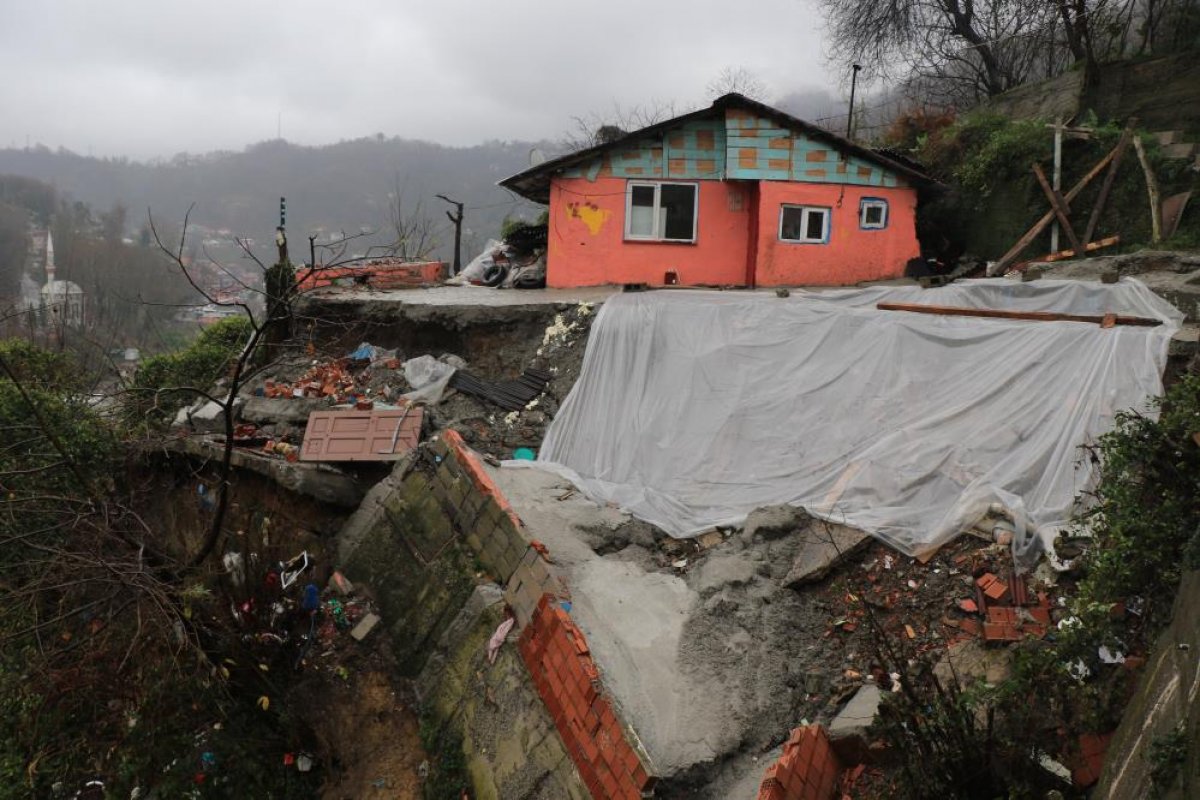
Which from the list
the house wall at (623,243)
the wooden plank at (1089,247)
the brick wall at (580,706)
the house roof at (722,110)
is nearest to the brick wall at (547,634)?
the brick wall at (580,706)

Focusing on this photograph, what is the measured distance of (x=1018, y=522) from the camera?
489 cm

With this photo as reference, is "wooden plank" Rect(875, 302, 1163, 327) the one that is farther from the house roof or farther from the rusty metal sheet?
the rusty metal sheet

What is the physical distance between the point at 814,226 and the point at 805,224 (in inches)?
6.6

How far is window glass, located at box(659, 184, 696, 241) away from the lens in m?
11.9

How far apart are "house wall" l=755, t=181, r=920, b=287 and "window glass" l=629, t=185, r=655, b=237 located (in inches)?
68.6

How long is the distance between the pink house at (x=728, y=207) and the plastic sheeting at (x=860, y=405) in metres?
3.22

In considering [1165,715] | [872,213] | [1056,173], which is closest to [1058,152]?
[1056,173]

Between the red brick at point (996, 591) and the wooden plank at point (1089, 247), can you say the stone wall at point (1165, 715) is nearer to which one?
the red brick at point (996, 591)

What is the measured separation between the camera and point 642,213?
12.0 meters

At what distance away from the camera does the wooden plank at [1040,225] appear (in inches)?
419

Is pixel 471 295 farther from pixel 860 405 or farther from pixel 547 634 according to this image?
Result: pixel 547 634

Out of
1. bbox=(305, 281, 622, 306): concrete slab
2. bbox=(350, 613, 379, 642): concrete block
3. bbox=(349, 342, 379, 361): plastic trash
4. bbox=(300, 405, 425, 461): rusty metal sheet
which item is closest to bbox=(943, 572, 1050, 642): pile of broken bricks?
bbox=(350, 613, 379, 642): concrete block

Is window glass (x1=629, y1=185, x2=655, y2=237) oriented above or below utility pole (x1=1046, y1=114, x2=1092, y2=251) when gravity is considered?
below

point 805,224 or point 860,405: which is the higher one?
point 805,224
